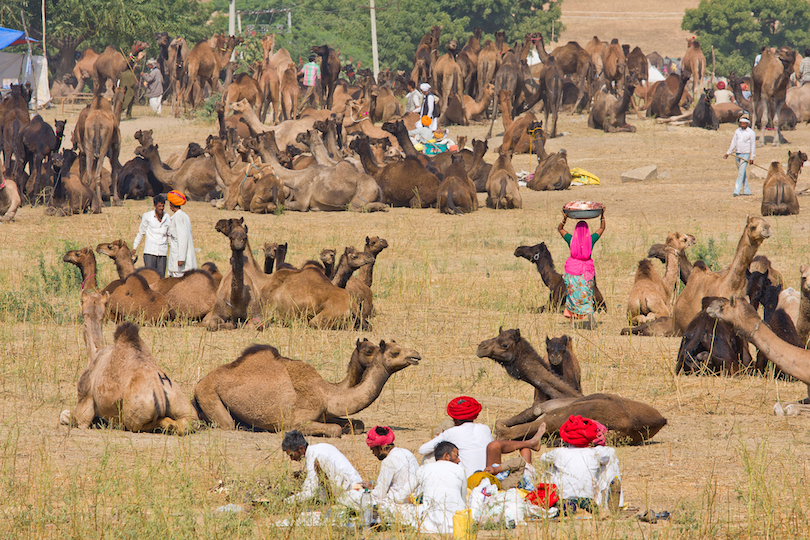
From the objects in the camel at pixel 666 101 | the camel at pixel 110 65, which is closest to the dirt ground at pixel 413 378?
the camel at pixel 666 101

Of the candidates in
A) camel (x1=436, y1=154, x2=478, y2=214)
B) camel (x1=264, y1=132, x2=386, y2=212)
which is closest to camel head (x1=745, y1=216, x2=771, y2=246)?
camel (x1=436, y1=154, x2=478, y2=214)

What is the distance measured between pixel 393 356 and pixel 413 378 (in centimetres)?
219

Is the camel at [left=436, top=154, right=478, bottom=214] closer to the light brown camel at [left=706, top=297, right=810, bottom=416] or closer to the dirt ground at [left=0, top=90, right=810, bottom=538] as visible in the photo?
the dirt ground at [left=0, top=90, right=810, bottom=538]

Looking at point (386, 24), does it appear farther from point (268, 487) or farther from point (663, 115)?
point (268, 487)

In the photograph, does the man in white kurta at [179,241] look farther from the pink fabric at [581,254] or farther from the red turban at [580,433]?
the red turban at [580,433]

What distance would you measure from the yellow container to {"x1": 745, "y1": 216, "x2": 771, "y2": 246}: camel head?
19.1ft

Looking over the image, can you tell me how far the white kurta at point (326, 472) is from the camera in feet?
19.7

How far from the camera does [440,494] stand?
18.7 ft

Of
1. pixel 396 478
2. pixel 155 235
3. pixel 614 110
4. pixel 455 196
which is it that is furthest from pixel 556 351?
pixel 614 110

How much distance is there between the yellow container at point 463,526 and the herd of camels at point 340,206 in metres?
1.93

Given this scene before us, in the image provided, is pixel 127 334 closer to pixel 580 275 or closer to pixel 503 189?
pixel 580 275

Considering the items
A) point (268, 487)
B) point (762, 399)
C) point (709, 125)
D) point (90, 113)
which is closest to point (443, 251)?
point (90, 113)

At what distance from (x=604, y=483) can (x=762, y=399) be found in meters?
3.35

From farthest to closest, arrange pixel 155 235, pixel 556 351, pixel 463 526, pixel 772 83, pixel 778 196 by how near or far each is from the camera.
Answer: pixel 772 83 → pixel 778 196 → pixel 155 235 → pixel 556 351 → pixel 463 526
